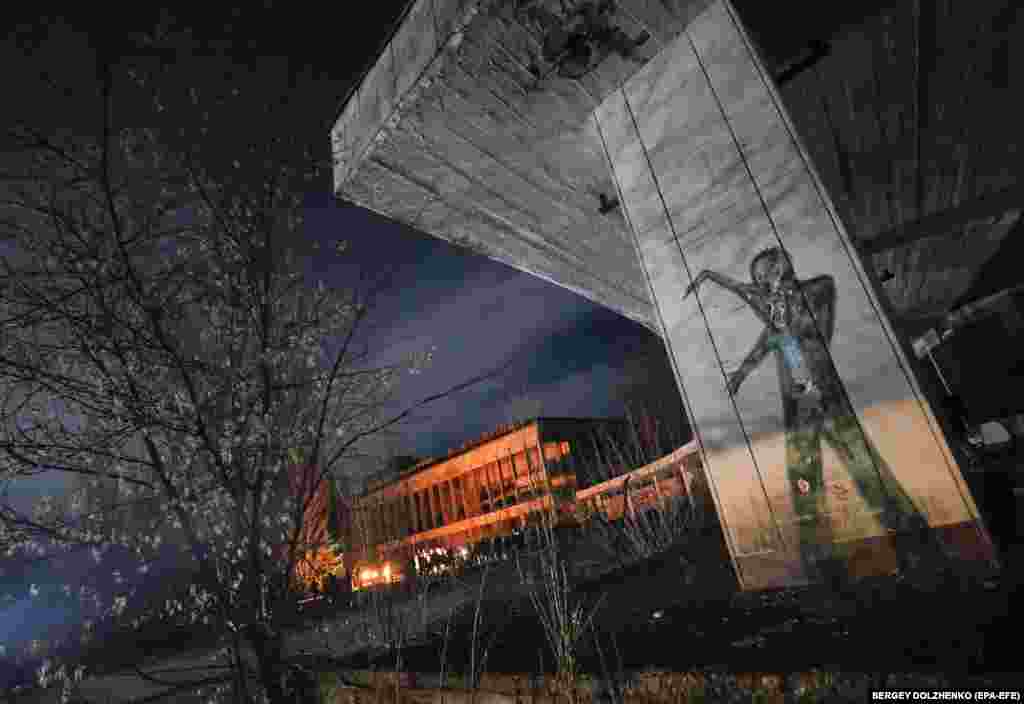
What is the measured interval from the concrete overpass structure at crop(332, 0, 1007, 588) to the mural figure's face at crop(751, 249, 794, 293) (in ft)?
0.04

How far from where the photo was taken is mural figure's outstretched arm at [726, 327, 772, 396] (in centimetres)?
188

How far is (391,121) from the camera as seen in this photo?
254cm

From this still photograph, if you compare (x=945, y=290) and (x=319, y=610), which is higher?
(x=945, y=290)

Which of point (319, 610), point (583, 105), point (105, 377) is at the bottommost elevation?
point (319, 610)

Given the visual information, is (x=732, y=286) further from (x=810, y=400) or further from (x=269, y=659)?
(x=269, y=659)

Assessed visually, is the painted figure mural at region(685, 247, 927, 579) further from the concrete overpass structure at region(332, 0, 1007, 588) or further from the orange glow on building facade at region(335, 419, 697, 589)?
the orange glow on building facade at region(335, 419, 697, 589)

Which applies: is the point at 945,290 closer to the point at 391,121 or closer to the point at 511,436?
the point at 391,121

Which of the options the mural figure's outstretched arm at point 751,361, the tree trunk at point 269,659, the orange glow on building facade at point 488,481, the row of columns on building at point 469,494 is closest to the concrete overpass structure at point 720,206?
the mural figure's outstretched arm at point 751,361

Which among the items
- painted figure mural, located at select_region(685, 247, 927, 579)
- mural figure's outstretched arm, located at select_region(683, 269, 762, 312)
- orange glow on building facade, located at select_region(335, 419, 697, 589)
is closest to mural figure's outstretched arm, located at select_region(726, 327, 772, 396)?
painted figure mural, located at select_region(685, 247, 927, 579)

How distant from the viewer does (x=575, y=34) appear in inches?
87.7

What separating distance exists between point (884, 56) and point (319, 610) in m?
11.8

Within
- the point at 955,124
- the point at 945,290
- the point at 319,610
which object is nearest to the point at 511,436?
the point at 319,610

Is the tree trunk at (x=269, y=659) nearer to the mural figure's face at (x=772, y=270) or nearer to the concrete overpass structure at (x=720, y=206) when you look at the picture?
the concrete overpass structure at (x=720, y=206)

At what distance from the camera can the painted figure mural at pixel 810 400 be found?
1.57 metres
